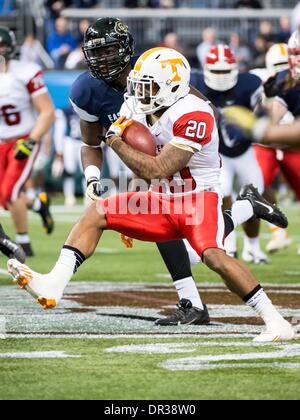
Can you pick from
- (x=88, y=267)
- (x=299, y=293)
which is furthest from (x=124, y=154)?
(x=88, y=267)

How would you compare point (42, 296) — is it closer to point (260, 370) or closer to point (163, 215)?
point (163, 215)

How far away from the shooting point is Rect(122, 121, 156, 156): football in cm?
474

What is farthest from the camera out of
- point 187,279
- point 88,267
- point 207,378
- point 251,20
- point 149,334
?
point 251,20

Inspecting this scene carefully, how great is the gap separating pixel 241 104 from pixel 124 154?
3.82 meters

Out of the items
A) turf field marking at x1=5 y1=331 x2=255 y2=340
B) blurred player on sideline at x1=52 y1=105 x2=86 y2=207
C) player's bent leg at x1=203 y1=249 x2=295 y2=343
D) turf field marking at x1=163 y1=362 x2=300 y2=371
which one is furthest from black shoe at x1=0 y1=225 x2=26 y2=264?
A: blurred player on sideline at x1=52 y1=105 x2=86 y2=207

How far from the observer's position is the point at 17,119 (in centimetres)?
894

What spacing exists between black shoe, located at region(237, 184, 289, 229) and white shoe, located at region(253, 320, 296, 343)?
121 centimetres

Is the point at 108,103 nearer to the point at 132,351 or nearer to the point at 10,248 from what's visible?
the point at 132,351

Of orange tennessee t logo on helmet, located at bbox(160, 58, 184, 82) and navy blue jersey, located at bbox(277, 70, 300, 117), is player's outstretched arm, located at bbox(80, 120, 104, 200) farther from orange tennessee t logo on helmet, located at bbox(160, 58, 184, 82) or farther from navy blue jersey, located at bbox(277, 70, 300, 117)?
navy blue jersey, located at bbox(277, 70, 300, 117)

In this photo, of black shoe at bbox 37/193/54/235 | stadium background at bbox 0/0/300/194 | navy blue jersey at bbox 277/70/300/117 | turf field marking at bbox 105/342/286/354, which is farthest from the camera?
stadium background at bbox 0/0/300/194

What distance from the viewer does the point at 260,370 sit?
4012 mm

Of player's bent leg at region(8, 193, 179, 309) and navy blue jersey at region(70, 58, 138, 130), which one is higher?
navy blue jersey at region(70, 58, 138, 130)

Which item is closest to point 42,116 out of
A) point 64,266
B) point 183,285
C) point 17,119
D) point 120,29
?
point 17,119

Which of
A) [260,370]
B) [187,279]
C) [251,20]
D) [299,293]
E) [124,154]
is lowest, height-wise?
[251,20]
